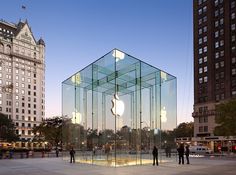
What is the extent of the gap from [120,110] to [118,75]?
356 cm

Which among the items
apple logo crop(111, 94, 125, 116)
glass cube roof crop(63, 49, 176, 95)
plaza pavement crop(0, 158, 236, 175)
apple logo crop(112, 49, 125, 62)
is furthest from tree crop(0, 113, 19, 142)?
apple logo crop(112, 49, 125, 62)

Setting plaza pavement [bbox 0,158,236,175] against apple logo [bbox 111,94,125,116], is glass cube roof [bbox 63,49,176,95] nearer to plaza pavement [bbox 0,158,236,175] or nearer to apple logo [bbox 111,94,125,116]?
apple logo [bbox 111,94,125,116]

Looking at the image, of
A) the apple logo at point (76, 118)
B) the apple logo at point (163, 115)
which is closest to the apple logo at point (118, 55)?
the apple logo at point (163, 115)

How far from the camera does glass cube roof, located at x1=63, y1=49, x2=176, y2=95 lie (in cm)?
3359

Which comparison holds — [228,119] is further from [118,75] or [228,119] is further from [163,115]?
[118,75]

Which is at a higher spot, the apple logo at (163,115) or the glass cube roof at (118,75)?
the glass cube roof at (118,75)

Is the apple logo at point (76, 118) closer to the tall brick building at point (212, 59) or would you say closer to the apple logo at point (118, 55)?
the apple logo at point (118, 55)

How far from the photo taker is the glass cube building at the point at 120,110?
36.1 metres

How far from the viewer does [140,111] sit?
3675 cm

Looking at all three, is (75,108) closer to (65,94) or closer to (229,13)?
(65,94)

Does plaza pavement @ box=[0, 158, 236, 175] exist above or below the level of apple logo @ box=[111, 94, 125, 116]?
below

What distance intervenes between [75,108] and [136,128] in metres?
7.88

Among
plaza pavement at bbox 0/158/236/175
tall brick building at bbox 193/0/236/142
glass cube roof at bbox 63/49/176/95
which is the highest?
tall brick building at bbox 193/0/236/142

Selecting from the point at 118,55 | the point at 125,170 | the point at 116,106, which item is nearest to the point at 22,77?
the point at 116,106
